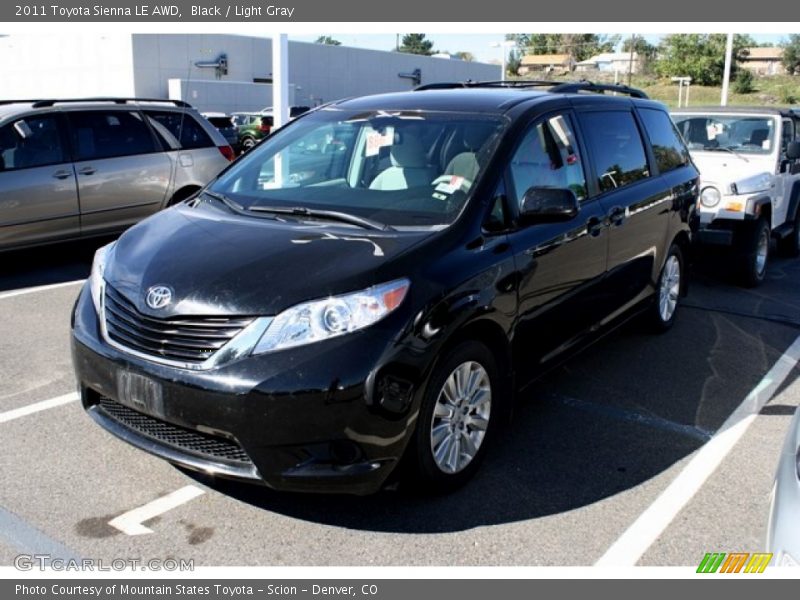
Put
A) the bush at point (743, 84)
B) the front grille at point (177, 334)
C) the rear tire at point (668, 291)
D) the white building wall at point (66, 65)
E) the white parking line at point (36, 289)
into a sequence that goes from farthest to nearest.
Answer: the bush at point (743, 84) → the white building wall at point (66, 65) → the white parking line at point (36, 289) → the rear tire at point (668, 291) → the front grille at point (177, 334)

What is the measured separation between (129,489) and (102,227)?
532cm

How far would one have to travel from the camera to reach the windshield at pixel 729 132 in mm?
8922

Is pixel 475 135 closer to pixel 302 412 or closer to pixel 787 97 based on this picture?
pixel 302 412

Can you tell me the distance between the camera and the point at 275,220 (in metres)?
3.93

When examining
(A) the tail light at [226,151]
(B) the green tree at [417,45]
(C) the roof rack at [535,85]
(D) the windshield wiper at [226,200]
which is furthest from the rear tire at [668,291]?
(B) the green tree at [417,45]

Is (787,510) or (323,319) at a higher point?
(323,319)

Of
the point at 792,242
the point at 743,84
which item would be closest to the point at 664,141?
the point at 792,242

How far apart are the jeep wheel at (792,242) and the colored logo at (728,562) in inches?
297

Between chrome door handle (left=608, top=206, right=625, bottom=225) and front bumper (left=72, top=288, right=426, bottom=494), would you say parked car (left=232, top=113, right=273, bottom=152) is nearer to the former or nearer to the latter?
chrome door handle (left=608, top=206, right=625, bottom=225)

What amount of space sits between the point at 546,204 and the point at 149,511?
2.40 meters

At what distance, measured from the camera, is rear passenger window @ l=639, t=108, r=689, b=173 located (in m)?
5.98

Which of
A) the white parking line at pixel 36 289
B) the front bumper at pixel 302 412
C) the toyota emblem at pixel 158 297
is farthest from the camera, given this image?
the white parking line at pixel 36 289

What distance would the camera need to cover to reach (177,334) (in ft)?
10.6

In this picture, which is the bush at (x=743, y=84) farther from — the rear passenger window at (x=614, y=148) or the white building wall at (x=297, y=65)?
the rear passenger window at (x=614, y=148)
